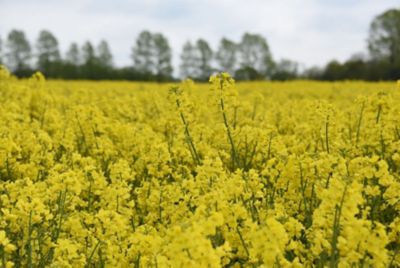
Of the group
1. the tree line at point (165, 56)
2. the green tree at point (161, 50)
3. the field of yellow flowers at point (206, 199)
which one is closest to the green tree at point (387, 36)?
the tree line at point (165, 56)

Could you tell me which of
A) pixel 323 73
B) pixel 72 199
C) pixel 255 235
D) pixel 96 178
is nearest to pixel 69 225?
pixel 72 199

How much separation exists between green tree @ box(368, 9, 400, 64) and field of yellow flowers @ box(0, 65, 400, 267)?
4327 cm

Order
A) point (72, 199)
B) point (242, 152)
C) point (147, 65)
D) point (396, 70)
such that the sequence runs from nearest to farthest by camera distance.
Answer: point (72, 199) → point (242, 152) → point (396, 70) → point (147, 65)

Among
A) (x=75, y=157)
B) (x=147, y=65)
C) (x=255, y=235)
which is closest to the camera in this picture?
(x=255, y=235)

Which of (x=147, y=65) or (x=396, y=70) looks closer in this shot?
(x=396, y=70)

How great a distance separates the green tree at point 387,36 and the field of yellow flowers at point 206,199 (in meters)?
43.3

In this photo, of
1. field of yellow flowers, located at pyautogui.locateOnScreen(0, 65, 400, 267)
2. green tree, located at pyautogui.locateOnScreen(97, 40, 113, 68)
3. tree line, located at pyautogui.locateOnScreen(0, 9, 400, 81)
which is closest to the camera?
field of yellow flowers, located at pyautogui.locateOnScreen(0, 65, 400, 267)

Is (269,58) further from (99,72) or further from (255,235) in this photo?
(255,235)

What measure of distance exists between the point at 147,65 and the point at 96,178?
54161 millimetres

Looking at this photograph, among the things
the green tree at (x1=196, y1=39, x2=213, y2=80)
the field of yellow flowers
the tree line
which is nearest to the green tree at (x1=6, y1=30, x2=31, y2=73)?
the tree line

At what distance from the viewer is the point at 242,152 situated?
17.7 ft

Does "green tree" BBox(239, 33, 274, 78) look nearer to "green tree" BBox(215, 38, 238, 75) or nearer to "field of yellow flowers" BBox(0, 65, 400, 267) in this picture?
"green tree" BBox(215, 38, 238, 75)

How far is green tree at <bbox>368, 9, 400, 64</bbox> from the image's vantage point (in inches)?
1826

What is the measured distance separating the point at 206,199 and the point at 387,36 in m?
47.6
